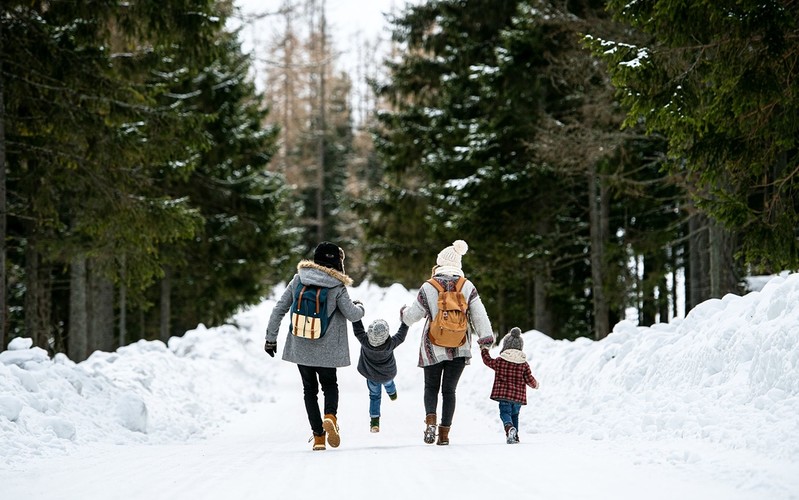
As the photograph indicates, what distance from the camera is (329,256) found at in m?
7.04

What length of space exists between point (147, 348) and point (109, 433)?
17.5ft

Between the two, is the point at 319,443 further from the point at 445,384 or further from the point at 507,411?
the point at 507,411

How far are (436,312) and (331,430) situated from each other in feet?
5.11

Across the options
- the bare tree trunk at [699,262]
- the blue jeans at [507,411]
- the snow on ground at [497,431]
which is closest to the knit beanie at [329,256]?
the snow on ground at [497,431]

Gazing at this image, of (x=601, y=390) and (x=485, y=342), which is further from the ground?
(x=485, y=342)

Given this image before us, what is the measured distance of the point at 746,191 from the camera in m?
8.01

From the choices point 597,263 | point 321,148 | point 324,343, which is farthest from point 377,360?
point 321,148

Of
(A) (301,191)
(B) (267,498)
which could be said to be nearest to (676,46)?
(B) (267,498)

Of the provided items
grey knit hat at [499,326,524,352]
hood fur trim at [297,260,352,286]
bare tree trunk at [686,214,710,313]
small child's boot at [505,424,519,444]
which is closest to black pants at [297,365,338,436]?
hood fur trim at [297,260,352,286]

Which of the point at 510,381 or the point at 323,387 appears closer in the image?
the point at 323,387

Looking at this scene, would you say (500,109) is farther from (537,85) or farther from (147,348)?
(147,348)

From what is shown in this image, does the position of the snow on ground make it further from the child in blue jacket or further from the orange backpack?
the orange backpack

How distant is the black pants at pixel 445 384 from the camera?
708cm

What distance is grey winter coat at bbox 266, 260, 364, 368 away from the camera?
6.89m
